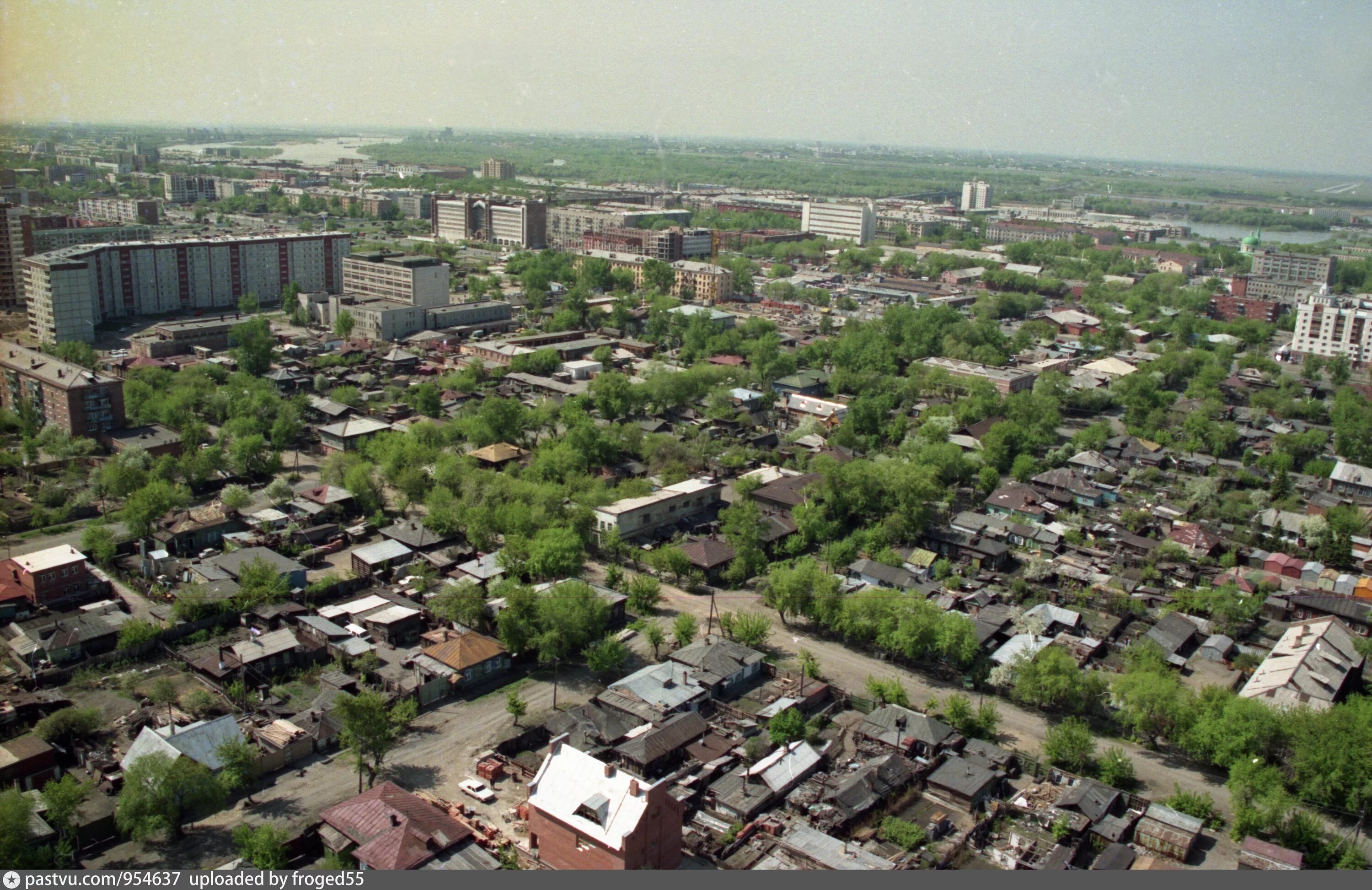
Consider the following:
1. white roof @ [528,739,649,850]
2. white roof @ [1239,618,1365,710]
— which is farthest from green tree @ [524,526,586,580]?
white roof @ [1239,618,1365,710]

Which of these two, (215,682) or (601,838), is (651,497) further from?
(601,838)

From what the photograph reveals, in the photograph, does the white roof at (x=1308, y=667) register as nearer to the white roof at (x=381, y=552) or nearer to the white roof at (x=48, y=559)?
the white roof at (x=381, y=552)

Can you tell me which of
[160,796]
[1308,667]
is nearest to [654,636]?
[160,796]

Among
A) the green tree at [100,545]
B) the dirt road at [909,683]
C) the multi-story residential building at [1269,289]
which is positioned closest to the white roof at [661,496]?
the dirt road at [909,683]

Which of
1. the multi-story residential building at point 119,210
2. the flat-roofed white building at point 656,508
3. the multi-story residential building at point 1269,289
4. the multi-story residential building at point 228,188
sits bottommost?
the flat-roofed white building at point 656,508

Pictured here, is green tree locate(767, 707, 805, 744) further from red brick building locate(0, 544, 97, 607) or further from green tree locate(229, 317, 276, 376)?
green tree locate(229, 317, 276, 376)

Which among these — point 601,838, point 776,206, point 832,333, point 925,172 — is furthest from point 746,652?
point 925,172

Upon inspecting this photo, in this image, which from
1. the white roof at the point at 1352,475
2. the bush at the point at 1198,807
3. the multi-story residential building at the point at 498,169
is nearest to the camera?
the bush at the point at 1198,807

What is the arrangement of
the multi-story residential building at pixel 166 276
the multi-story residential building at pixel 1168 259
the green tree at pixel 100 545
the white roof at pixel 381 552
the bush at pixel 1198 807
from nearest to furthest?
the bush at pixel 1198 807
the green tree at pixel 100 545
the white roof at pixel 381 552
the multi-story residential building at pixel 166 276
the multi-story residential building at pixel 1168 259

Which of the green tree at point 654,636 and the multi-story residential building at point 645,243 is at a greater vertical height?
the multi-story residential building at point 645,243
